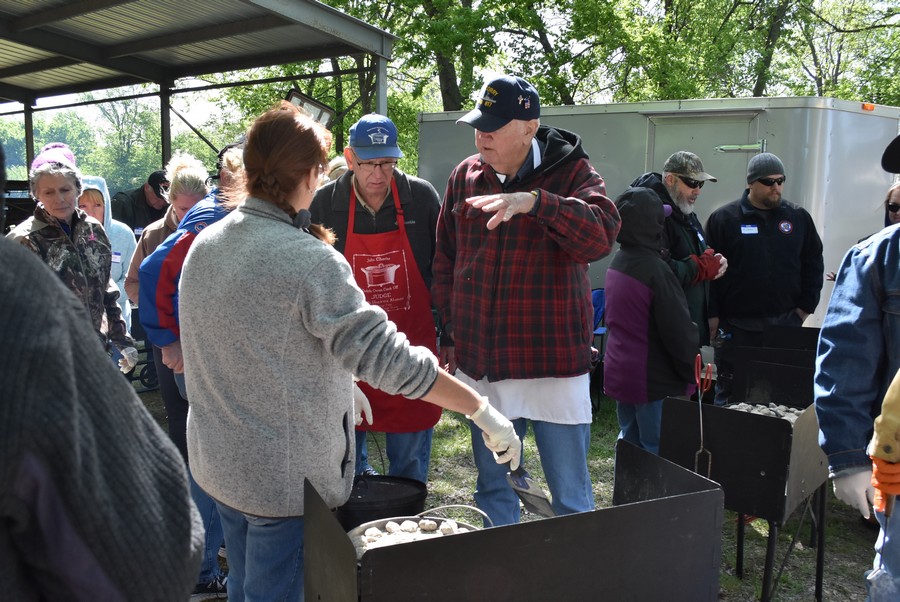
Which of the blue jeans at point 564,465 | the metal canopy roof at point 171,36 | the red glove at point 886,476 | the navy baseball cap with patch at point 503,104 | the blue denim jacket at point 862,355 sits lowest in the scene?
the blue jeans at point 564,465

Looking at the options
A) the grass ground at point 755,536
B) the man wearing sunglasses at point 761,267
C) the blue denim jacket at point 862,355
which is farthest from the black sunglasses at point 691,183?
the blue denim jacket at point 862,355

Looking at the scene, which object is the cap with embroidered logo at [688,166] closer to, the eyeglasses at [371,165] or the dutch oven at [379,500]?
the eyeglasses at [371,165]

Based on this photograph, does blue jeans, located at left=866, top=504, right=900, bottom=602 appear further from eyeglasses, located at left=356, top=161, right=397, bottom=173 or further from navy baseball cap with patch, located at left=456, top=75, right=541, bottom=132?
eyeglasses, located at left=356, top=161, right=397, bottom=173

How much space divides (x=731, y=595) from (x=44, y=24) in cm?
808

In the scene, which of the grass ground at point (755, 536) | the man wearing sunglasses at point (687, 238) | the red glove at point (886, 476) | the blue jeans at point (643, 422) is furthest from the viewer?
the man wearing sunglasses at point (687, 238)

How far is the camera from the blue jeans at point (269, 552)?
209 cm

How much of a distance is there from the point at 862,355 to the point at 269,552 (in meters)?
1.84

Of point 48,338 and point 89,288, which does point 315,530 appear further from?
point 89,288

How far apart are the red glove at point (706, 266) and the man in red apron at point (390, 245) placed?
2072 millimetres

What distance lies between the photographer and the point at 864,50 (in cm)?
2556

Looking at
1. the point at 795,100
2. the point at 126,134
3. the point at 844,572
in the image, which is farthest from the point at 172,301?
the point at 126,134

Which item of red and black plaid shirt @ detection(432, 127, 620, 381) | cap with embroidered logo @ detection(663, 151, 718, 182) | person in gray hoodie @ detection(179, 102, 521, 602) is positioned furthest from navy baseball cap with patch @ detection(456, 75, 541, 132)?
cap with embroidered logo @ detection(663, 151, 718, 182)

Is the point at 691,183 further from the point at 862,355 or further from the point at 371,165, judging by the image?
the point at 862,355

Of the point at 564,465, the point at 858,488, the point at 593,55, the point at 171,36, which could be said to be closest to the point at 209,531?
the point at 564,465
